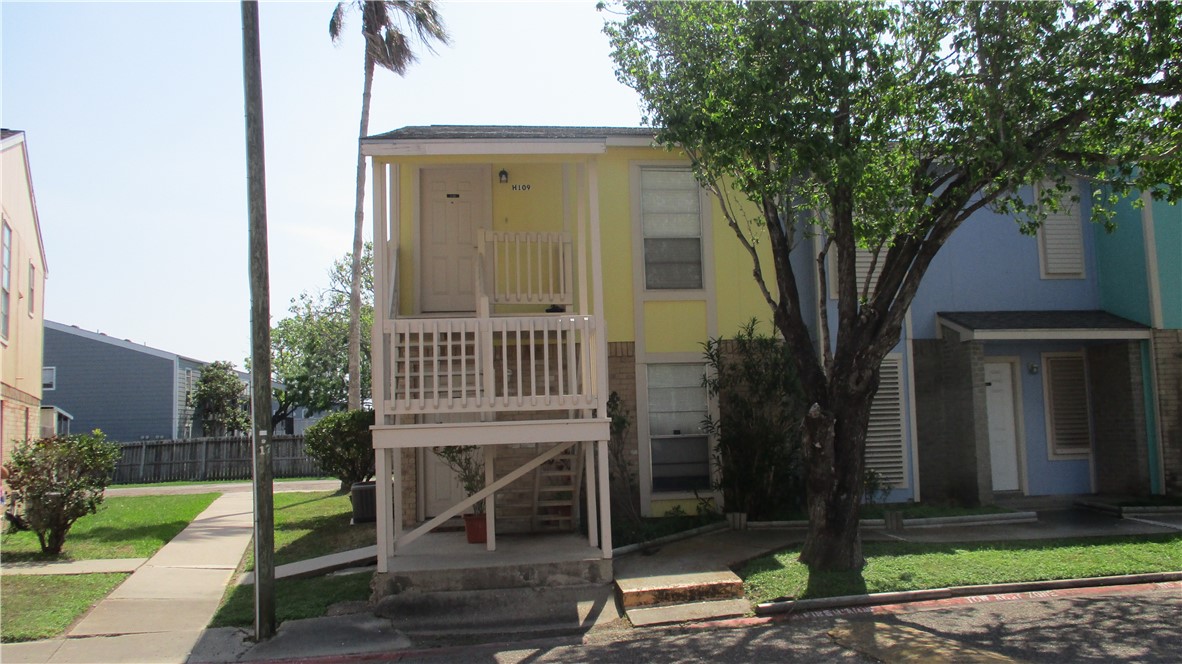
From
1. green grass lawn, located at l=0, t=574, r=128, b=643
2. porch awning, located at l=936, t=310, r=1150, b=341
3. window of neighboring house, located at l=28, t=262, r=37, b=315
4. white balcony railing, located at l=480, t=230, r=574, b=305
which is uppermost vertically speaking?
window of neighboring house, located at l=28, t=262, r=37, b=315

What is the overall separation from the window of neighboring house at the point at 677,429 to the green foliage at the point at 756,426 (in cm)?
23

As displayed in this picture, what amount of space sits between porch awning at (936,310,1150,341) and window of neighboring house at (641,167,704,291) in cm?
369

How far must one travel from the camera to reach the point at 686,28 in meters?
8.84

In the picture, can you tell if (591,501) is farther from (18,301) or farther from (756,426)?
(18,301)


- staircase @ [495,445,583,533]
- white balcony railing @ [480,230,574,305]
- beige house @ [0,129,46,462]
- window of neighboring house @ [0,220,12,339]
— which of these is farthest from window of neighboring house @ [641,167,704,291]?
window of neighboring house @ [0,220,12,339]

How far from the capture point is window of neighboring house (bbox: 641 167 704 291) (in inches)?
482

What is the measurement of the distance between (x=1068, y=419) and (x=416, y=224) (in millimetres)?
9935

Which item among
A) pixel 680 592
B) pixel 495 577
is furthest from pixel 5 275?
pixel 680 592

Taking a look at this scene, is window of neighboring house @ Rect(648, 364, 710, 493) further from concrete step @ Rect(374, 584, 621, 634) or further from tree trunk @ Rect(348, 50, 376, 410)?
tree trunk @ Rect(348, 50, 376, 410)

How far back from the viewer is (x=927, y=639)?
6.88 m

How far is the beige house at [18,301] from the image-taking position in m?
13.6

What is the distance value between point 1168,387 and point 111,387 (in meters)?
31.6

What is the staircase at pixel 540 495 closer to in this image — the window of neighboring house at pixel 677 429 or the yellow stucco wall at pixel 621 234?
the window of neighboring house at pixel 677 429

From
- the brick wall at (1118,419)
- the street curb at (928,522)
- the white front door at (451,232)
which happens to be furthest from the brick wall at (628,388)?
the brick wall at (1118,419)
